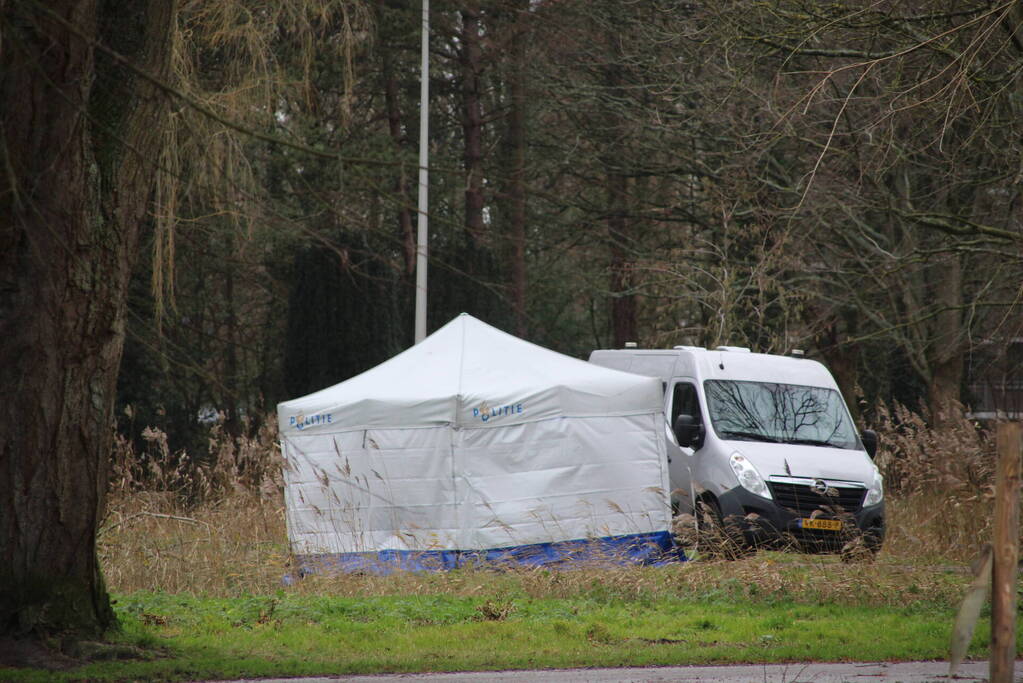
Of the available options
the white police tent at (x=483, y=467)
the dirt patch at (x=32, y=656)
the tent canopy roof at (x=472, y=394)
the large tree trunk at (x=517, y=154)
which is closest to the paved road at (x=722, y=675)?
the dirt patch at (x=32, y=656)

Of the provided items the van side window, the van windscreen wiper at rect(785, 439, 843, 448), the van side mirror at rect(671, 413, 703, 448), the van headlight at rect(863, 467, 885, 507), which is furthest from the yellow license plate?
the van side window

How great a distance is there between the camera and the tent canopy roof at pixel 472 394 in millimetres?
12672

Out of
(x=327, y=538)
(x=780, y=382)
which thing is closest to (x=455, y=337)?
(x=327, y=538)

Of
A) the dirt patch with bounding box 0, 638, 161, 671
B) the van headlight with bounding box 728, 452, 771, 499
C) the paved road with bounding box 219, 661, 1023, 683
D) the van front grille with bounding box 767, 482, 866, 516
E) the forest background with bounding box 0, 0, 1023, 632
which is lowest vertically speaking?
the paved road with bounding box 219, 661, 1023, 683

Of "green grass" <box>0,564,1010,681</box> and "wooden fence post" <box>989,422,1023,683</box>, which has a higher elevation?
"wooden fence post" <box>989,422,1023,683</box>

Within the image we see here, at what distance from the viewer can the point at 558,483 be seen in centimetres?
1267

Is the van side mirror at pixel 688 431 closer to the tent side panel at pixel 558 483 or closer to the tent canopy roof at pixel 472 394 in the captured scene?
the tent canopy roof at pixel 472 394

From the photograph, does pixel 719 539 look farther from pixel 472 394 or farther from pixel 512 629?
pixel 512 629

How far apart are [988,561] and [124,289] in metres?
5.35

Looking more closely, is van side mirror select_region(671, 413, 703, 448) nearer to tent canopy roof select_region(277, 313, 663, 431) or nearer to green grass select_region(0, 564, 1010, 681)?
tent canopy roof select_region(277, 313, 663, 431)

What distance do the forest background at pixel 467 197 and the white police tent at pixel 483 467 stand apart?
161cm

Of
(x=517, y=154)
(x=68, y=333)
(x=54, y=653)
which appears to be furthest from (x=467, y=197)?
(x=54, y=653)

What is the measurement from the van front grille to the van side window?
145 centimetres

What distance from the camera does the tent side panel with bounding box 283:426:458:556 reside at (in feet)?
40.1
